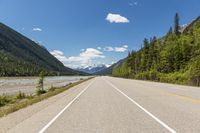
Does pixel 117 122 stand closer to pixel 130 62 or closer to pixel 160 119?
pixel 160 119

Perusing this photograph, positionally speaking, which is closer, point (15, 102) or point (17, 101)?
point (15, 102)

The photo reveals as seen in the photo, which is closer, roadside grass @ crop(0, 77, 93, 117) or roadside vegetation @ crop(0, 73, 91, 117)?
roadside grass @ crop(0, 77, 93, 117)

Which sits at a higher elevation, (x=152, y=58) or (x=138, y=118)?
(x=152, y=58)

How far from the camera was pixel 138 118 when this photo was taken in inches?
382

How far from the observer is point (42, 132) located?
7.43m

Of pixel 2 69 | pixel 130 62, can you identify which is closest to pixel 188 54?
pixel 130 62

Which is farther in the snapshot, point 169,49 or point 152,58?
point 152,58

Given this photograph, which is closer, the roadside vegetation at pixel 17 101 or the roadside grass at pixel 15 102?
the roadside grass at pixel 15 102

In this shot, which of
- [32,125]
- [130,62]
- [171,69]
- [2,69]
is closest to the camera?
[32,125]

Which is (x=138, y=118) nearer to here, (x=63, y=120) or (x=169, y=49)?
(x=63, y=120)

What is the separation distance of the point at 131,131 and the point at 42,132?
7.59ft

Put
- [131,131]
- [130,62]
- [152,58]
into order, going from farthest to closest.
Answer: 1. [130,62]
2. [152,58]
3. [131,131]

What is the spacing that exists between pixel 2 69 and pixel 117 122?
Result: 19210 cm

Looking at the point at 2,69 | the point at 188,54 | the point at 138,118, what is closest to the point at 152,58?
the point at 188,54
